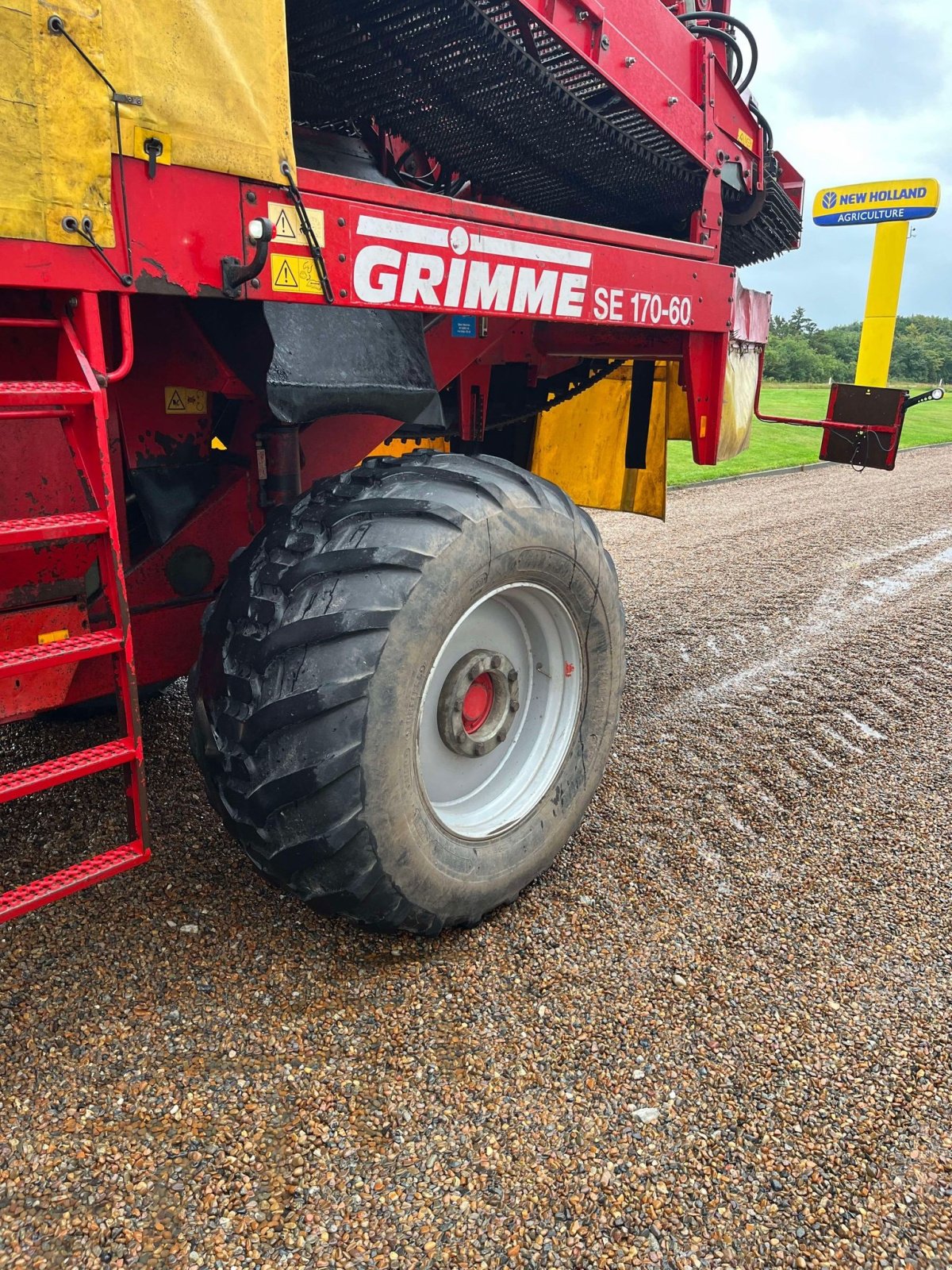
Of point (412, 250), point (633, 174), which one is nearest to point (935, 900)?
point (412, 250)

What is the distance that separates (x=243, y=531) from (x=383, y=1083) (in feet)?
5.38

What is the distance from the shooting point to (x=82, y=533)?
176cm

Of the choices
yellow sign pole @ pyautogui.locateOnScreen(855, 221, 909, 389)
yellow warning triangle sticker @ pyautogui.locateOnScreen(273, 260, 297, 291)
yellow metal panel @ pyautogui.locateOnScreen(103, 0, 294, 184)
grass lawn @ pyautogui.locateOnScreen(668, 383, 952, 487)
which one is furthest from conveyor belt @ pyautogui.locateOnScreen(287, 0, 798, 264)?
yellow sign pole @ pyautogui.locateOnScreen(855, 221, 909, 389)

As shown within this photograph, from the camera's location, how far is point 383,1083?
6.64 ft

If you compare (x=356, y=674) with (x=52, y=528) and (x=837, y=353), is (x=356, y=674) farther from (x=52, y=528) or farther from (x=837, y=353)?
(x=837, y=353)

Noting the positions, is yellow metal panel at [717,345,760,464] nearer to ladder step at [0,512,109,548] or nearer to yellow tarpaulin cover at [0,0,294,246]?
yellow tarpaulin cover at [0,0,294,246]

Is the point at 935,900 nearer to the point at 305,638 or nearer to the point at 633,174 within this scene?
the point at 305,638

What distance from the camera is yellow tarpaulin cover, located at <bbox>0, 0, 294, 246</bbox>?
1.57 meters

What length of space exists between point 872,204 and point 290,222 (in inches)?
524

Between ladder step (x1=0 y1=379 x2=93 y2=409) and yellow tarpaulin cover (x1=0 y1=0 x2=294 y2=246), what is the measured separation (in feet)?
0.82

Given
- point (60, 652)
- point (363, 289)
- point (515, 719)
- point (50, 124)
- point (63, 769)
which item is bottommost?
point (515, 719)

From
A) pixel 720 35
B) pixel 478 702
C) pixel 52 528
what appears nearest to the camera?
pixel 52 528

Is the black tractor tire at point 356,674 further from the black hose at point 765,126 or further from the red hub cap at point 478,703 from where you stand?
the black hose at point 765,126

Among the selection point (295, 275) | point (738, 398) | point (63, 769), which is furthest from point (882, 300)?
point (63, 769)
